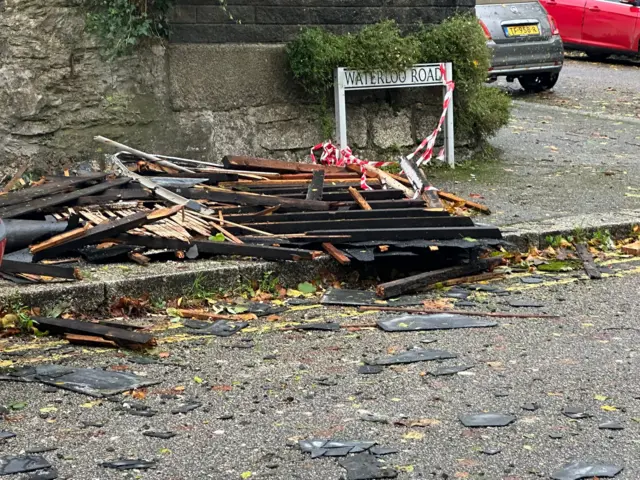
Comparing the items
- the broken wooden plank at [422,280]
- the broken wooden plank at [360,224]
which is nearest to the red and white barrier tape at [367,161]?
the broken wooden plank at [360,224]

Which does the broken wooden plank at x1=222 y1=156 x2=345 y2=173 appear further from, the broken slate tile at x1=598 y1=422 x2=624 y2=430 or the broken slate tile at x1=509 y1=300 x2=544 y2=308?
the broken slate tile at x1=598 y1=422 x2=624 y2=430

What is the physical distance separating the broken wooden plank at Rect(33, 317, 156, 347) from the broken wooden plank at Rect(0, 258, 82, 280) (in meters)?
0.47

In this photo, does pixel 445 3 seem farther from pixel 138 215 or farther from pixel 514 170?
pixel 138 215

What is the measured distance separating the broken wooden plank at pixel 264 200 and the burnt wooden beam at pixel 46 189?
40.5 inches

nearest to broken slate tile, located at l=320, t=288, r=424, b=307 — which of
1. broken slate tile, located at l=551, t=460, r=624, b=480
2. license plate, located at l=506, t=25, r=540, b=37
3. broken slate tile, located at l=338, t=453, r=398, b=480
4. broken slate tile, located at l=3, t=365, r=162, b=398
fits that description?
broken slate tile, located at l=3, t=365, r=162, b=398

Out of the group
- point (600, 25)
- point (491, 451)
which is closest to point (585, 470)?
point (491, 451)

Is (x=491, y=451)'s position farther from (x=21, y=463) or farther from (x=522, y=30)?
(x=522, y=30)

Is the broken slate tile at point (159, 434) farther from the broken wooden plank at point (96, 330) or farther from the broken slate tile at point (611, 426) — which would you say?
the broken slate tile at point (611, 426)

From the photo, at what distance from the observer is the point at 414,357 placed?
19.6 feet

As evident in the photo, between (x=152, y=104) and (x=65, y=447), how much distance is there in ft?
19.2

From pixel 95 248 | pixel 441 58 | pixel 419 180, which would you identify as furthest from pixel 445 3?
pixel 95 248

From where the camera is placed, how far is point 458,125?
11.9m

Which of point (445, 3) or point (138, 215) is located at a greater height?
point (445, 3)

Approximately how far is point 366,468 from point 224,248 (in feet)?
10.9
